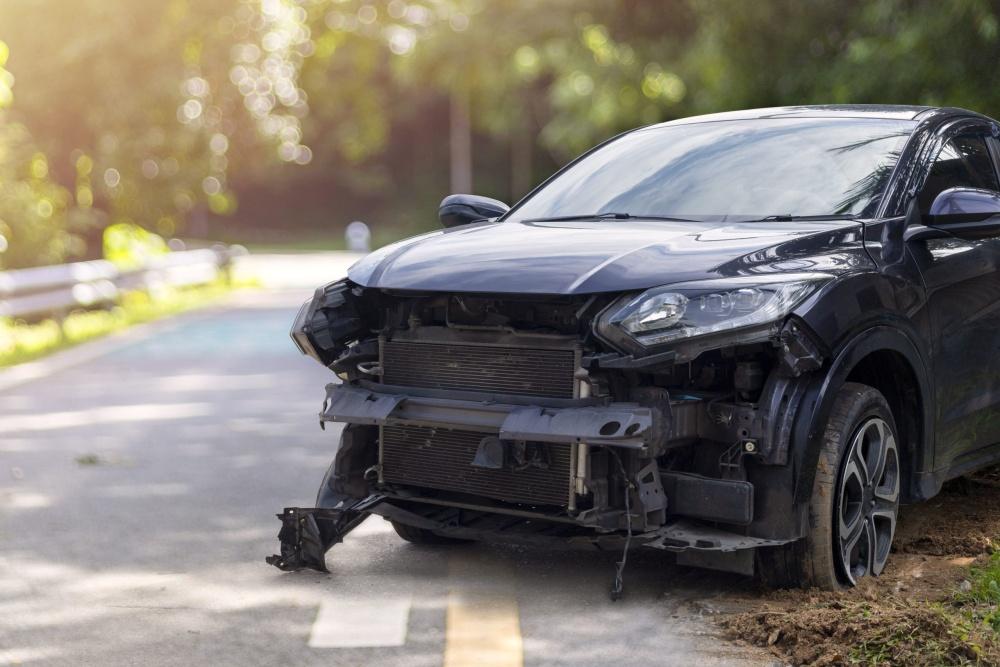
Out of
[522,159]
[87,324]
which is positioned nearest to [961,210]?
[87,324]

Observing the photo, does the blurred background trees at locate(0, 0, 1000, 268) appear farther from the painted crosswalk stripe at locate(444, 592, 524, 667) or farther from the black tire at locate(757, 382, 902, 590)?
the painted crosswalk stripe at locate(444, 592, 524, 667)

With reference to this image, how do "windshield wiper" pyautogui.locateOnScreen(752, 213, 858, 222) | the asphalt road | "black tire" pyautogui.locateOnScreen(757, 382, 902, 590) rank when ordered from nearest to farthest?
1. the asphalt road
2. "black tire" pyautogui.locateOnScreen(757, 382, 902, 590)
3. "windshield wiper" pyautogui.locateOnScreen(752, 213, 858, 222)

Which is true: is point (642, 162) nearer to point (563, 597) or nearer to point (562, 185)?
point (562, 185)

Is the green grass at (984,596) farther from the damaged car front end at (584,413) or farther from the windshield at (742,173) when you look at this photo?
the windshield at (742,173)

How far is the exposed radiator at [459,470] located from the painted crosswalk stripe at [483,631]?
366 millimetres

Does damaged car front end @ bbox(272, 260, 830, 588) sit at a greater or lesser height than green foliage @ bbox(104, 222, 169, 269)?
greater

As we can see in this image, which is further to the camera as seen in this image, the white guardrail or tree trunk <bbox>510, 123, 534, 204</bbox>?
tree trunk <bbox>510, 123, 534, 204</bbox>

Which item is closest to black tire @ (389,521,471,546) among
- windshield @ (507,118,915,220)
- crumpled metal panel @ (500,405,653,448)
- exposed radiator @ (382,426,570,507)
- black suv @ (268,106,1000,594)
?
black suv @ (268,106,1000,594)

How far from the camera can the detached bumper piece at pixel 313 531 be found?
18.8ft

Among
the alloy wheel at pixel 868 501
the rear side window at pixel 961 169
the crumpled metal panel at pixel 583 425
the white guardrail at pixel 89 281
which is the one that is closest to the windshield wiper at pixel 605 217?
the rear side window at pixel 961 169

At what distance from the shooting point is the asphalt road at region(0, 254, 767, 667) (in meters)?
4.80

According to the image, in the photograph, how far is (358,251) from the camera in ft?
174

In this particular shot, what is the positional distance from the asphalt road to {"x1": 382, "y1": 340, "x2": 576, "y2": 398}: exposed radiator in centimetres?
74

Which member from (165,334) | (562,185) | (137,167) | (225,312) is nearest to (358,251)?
(137,167)
